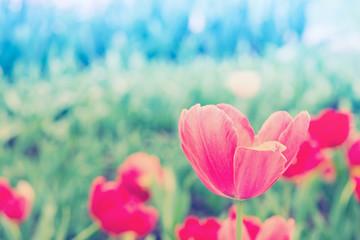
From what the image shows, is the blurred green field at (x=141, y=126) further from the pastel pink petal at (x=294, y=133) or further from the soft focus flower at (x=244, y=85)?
the pastel pink petal at (x=294, y=133)

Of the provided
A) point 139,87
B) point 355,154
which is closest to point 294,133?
point 355,154

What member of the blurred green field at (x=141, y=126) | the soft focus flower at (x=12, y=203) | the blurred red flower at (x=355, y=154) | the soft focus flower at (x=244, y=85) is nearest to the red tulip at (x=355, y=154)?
the blurred red flower at (x=355, y=154)

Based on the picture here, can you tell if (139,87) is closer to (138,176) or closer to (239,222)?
(138,176)

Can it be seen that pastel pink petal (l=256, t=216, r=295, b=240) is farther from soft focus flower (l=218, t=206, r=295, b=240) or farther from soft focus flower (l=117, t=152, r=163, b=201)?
soft focus flower (l=117, t=152, r=163, b=201)

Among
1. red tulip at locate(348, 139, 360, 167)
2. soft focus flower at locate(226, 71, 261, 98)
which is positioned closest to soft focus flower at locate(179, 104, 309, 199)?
red tulip at locate(348, 139, 360, 167)

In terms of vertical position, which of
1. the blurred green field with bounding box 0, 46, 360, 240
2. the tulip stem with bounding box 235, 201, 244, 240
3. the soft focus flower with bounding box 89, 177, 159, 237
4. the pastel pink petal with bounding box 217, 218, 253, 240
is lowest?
the blurred green field with bounding box 0, 46, 360, 240

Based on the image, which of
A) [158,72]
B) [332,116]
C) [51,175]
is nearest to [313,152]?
[332,116]

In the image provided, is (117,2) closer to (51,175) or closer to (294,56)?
(294,56)

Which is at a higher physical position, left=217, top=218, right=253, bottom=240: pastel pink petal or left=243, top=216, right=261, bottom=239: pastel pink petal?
left=217, top=218, right=253, bottom=240: pastel pink petal
